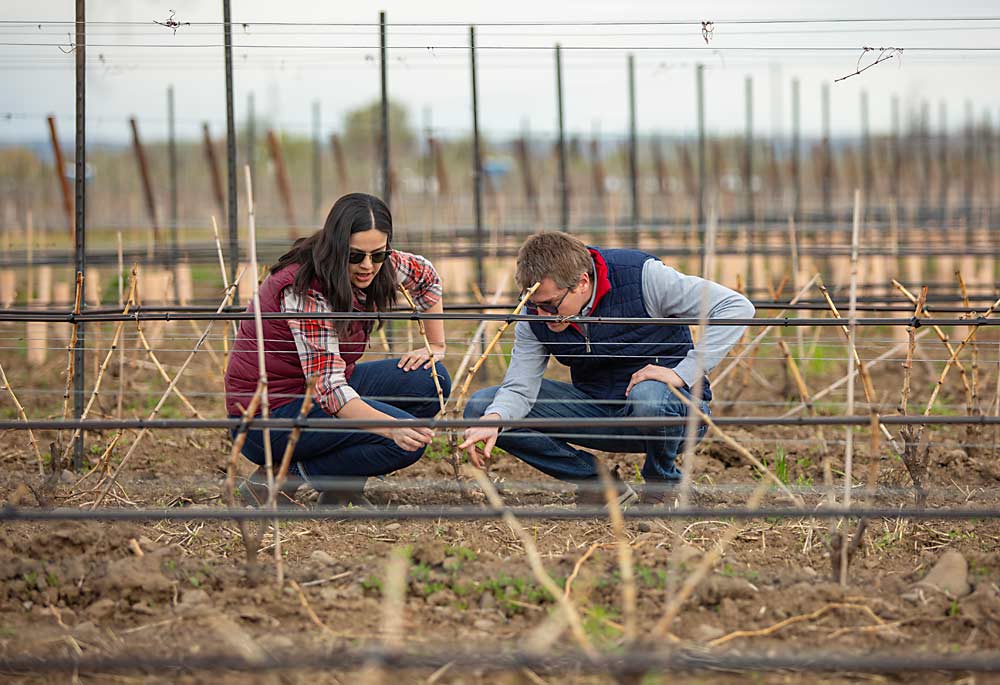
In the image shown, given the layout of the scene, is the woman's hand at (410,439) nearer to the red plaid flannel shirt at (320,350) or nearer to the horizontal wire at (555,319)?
the red plaid flannel shirt at (320,350)

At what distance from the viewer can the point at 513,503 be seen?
336 cm

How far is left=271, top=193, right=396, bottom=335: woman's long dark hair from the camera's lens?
118 inches

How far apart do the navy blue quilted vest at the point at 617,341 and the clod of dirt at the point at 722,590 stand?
911 mm

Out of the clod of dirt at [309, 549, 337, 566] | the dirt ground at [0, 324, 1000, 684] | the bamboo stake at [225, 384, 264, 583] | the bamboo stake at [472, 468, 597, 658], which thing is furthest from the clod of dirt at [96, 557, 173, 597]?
the bamboo stake at [472, 468, 597, 658]

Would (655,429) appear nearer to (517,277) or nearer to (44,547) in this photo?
(517,277)

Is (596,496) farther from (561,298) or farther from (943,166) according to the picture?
(943,166)

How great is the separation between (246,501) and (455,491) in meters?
0.70

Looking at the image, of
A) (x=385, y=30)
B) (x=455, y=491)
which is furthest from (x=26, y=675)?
(x=385, y=30)

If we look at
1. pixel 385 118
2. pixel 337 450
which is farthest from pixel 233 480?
pixel 385 118

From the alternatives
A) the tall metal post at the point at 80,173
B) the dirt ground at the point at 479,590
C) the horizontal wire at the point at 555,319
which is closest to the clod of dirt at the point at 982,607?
the dirt ground at the point at 479,590

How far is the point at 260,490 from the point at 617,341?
1.25 meters

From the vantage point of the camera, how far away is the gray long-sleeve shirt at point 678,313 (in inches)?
122

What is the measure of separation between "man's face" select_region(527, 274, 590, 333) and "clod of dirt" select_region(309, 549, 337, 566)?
0.93 meters

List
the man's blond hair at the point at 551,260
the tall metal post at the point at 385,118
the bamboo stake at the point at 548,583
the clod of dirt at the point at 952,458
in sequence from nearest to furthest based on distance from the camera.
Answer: the bamboo stake at the point at 548,583 → the man's blond hair at the point at 551,260 → the clod of dirt at the point at 952,458 → the tall metal post at the point at 385,118
